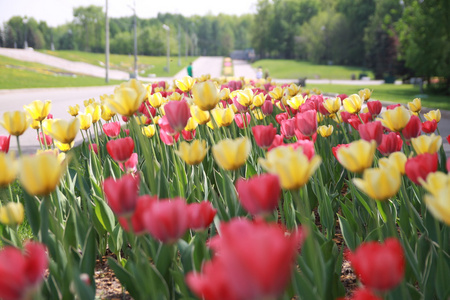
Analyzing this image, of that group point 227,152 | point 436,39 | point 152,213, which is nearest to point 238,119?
point 227,152

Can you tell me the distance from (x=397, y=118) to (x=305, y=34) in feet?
257

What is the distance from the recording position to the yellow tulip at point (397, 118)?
2.02m

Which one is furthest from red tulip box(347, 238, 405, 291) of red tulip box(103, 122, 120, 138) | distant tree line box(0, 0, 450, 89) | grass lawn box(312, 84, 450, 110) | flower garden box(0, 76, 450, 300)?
distant tree line box(0, 0, 450, 89)

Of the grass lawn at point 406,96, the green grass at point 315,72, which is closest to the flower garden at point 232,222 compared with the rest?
the grass lawn at point 406,96

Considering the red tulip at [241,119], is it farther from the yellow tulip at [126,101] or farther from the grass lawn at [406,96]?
the grass lawn at [406,96]

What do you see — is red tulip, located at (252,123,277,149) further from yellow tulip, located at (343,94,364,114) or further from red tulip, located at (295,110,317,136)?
yellow tulip, located at (343,94,364,114)

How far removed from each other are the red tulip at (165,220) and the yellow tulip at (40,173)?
274 millimetres

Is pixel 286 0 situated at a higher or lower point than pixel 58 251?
higher

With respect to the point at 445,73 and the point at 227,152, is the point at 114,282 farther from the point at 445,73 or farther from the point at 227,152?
the point at 445,73

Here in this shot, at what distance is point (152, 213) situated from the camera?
0.89m

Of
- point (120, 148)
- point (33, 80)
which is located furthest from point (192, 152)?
point (33, 80)

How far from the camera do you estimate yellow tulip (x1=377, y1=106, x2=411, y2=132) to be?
6.61ft

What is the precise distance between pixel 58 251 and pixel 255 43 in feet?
315

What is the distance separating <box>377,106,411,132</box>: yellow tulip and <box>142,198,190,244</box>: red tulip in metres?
1.37
